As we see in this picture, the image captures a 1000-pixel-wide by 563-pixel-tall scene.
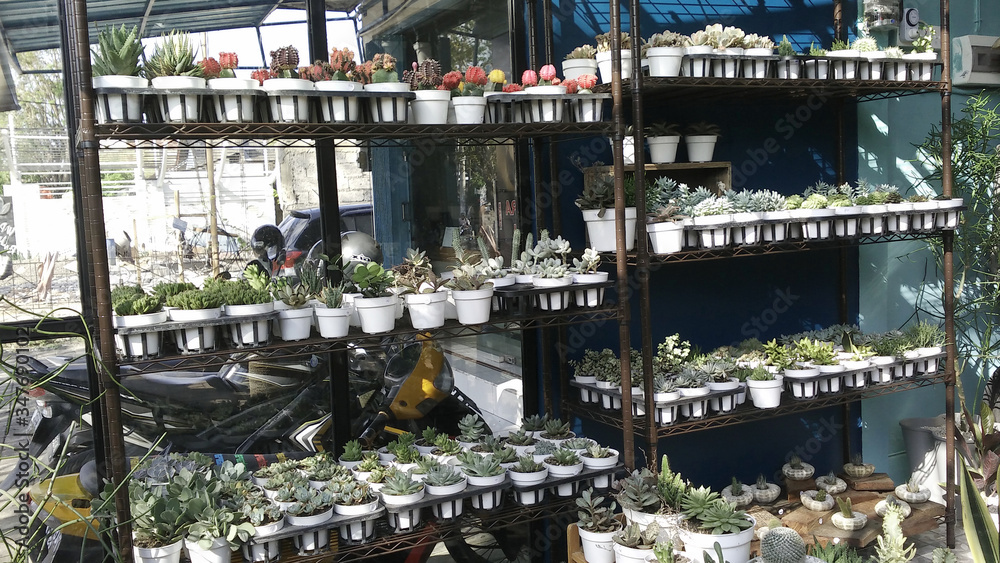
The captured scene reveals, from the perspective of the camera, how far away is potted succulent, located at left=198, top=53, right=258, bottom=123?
90.1 inches

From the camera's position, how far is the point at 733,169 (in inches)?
150

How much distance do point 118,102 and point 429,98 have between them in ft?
2.96

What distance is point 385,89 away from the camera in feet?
8.20

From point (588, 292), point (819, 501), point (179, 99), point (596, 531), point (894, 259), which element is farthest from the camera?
point (894, 259)

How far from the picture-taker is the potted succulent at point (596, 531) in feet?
8.77

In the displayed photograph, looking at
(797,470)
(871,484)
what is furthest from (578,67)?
Answer: (871,484)

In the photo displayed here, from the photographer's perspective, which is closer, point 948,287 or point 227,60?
point 227,60

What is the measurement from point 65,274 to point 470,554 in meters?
1.80

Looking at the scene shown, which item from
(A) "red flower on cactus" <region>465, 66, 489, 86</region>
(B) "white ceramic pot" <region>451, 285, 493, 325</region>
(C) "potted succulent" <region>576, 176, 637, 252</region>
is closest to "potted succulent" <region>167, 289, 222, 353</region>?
(B) "white ceramic pot" <region>451, 285, 493, 325</region>

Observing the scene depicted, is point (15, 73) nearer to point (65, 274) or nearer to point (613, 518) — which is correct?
point (65, 274)

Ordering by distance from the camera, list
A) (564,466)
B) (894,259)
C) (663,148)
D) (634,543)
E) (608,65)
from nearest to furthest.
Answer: (634,543)
(564,466)
(608,65)
(663,148)
(894,259)

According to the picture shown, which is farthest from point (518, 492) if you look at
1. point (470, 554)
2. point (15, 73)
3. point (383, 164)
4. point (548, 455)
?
point (15, 73)

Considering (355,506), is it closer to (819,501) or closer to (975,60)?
(819,501)

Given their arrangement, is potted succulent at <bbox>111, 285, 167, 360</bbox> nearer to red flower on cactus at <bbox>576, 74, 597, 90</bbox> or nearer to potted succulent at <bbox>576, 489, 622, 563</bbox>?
potted succulent at <bbox>576, 489, 622, 563</bbox>
